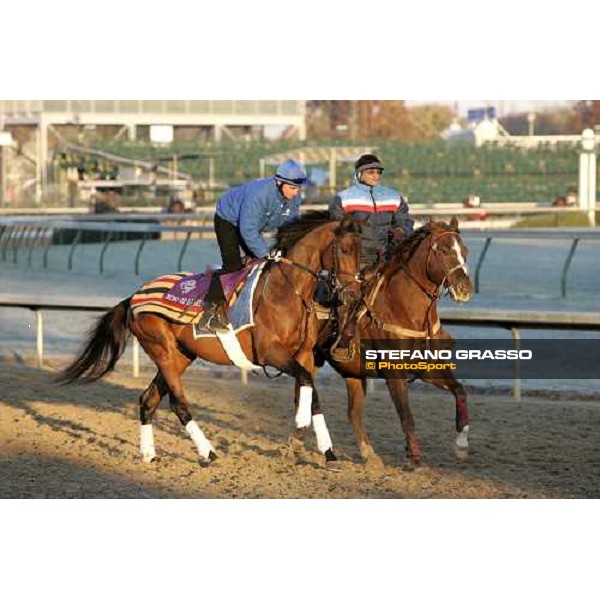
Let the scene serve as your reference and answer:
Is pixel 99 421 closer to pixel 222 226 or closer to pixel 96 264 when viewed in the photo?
pixel 222 226

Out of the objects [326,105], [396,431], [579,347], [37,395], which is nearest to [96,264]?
Result: [579,347]

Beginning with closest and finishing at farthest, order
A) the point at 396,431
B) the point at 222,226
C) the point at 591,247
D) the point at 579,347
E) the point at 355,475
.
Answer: the point at 355,475 → the point at 222,226 → the point at 396,431 → the point at 579,347 → the point at 591,247

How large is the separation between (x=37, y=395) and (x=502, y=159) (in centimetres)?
4598

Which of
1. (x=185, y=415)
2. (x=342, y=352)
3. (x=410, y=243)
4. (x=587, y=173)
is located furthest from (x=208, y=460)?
(x=587, y=173)

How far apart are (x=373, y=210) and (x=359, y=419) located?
1173mm

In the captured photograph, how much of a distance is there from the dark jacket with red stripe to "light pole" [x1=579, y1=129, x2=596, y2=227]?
38132 mm

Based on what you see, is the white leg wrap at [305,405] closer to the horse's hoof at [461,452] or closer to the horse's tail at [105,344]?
the horse's hoof at [461,452]

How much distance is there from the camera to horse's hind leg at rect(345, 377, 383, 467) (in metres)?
8.78

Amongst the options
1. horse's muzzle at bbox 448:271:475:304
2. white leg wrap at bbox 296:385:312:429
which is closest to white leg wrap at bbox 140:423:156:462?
white leg wrap at bbox 296:385:312:429

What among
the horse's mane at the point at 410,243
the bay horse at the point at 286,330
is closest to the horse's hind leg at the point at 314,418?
the bay horse at the point at 286,330

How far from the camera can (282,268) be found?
28.2ft

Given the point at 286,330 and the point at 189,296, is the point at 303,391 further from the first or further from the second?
the point at 189,296

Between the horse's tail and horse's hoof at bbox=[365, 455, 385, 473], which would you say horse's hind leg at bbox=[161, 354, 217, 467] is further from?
horse's hoof at bbox=[365, 455, 385, 473]

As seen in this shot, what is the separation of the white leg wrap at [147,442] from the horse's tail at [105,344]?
696 mm
